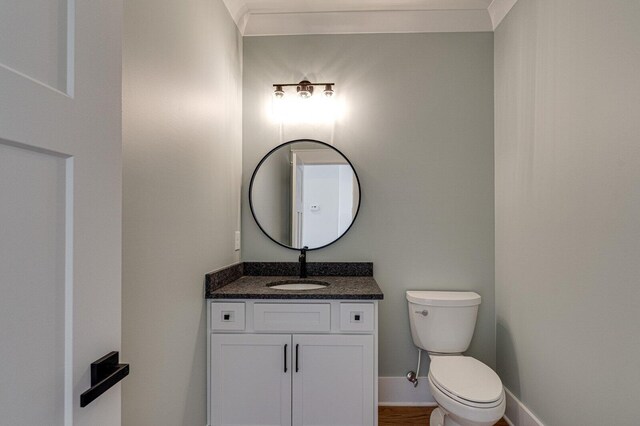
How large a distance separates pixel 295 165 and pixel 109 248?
186 cm

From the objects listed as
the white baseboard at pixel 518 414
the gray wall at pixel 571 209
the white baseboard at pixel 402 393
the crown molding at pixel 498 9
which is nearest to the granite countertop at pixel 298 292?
the white baseboard at pixel 402 393

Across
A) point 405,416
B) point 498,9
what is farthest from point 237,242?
point 498,9

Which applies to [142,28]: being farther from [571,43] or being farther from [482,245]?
[482,245]

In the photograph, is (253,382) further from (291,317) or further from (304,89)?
(304,89)

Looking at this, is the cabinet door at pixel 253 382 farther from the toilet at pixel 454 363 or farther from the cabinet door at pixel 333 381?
the toilet at pixel 454 363

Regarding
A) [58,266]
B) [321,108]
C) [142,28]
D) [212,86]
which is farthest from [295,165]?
[58,266]

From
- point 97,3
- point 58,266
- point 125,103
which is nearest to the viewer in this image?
point 58,266

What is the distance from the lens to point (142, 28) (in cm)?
127

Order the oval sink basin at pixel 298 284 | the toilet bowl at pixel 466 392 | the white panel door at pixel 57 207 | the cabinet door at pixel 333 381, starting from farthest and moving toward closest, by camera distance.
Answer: the oval sink basin at pixel 298 284
the cabinet door at pixel 333 381
the toilet bowl at pixel 466 392
the white panel door at pixel 57 207

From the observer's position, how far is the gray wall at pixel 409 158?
248 centimetres

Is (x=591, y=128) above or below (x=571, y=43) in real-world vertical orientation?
below

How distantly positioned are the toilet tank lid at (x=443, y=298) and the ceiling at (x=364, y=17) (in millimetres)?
1702

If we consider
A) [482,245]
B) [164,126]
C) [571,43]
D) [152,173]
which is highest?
[571,43]

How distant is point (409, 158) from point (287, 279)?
3.66ft
